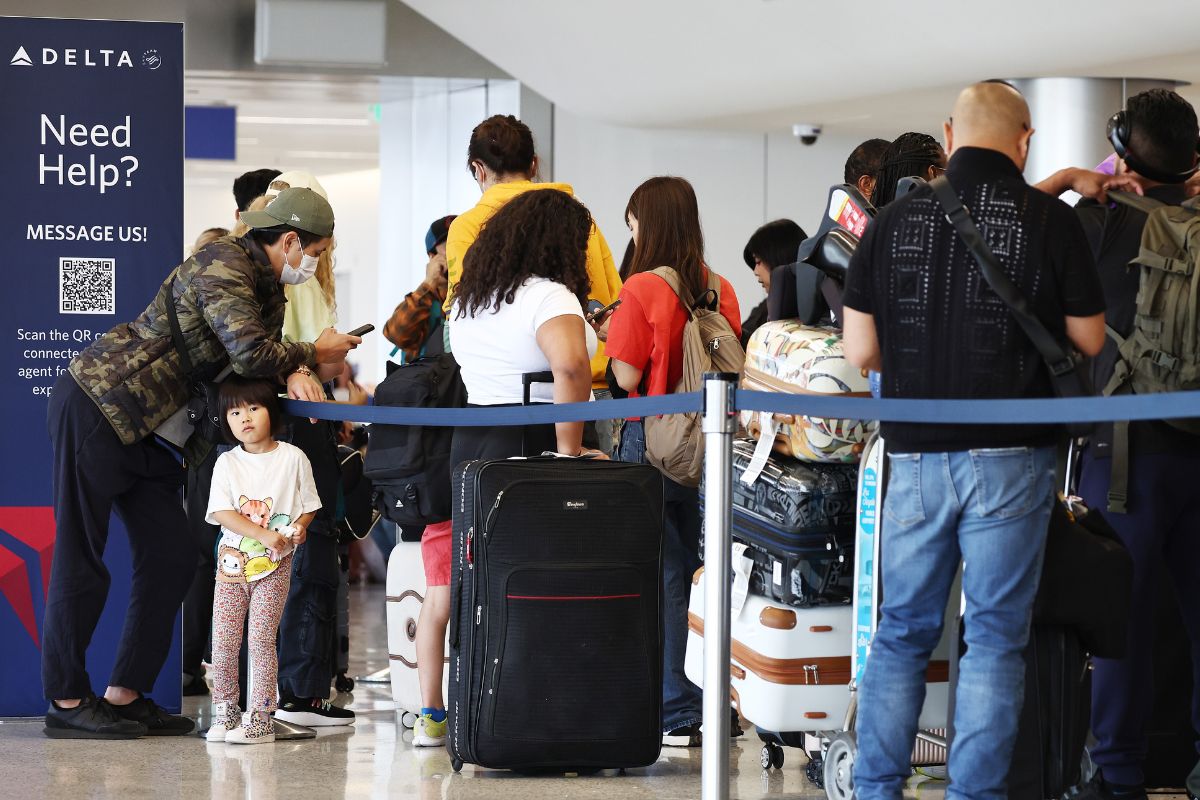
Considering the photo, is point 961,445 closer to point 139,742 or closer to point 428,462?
point 428,462

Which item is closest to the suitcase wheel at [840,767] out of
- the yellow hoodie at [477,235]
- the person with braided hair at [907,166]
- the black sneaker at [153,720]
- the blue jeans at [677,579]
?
the blue jeans at [677,579]

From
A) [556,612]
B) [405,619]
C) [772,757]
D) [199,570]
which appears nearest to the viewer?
[556,612]

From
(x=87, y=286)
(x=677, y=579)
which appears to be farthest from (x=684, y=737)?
(x=87, y=286)

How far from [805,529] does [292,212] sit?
1761mm

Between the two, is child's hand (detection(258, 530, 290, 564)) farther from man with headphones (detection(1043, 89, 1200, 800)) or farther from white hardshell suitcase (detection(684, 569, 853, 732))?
man with headphones (detection(1043, 89, 1200, 800))

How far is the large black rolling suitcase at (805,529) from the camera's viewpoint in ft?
11.6

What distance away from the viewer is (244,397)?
4305 mm

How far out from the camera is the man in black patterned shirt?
292 cm

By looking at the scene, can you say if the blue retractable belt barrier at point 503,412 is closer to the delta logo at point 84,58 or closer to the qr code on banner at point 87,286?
the qr code on banner at point 87,286

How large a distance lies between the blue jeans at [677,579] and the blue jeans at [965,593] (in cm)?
133

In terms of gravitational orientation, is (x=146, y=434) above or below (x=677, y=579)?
above

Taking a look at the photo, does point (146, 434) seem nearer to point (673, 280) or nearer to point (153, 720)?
point (153, 720)

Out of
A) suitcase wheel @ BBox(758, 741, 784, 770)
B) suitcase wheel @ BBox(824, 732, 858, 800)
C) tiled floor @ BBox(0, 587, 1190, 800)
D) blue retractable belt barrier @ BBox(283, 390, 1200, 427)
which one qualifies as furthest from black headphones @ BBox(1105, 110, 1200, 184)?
suitcase wheel @ BBox(758, 741, 784, 770)

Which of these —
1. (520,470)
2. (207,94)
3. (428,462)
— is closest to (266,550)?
(428,462)
